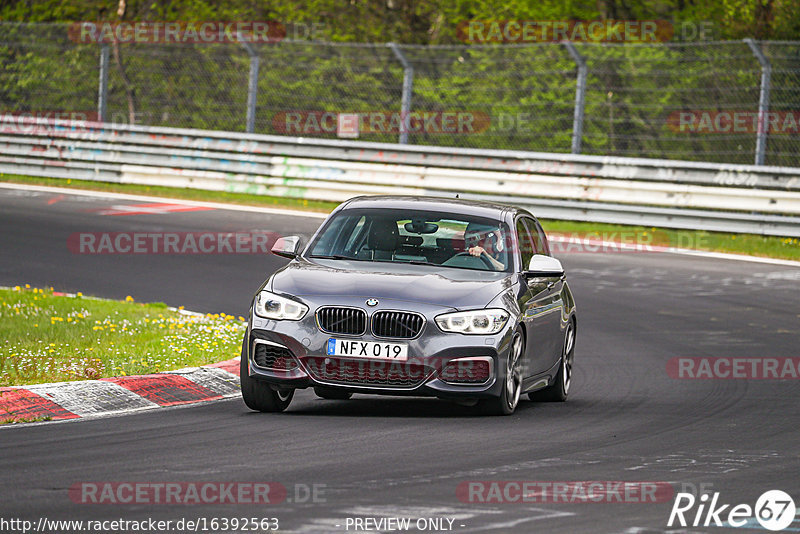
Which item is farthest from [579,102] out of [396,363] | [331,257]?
[396,363]

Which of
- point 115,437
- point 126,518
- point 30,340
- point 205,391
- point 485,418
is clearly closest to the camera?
point 126,518

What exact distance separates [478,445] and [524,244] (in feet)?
9.53

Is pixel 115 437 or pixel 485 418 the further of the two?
pixel 485 418

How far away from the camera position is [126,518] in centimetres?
633

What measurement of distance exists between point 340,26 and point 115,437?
95.0 feet

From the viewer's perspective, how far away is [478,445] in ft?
27.9

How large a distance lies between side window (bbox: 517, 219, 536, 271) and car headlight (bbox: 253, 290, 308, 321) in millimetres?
1939

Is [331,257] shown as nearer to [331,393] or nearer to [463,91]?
[331,393]

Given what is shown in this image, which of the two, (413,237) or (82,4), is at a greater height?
(82,4)

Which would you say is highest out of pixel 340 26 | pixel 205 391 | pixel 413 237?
pixel 340 26

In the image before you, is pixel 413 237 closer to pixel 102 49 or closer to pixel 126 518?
pixel 126 518

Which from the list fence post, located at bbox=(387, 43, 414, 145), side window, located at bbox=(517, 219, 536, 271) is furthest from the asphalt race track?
fence post, located at bbox=(387, 43, 414, 145)

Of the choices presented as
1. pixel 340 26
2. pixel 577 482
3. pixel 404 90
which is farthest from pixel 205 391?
pixel 340 26

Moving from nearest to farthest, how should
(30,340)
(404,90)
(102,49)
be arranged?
(30,340) → (404,90) → (102,49)
